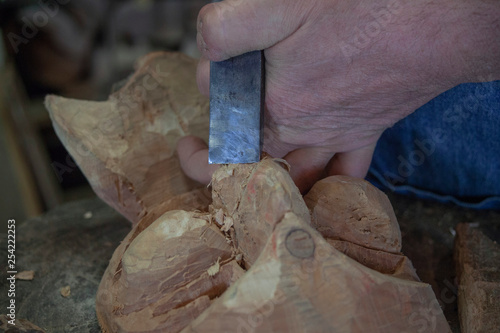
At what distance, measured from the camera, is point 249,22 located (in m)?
1.07

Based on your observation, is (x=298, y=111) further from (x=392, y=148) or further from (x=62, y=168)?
(x=62, y=168)

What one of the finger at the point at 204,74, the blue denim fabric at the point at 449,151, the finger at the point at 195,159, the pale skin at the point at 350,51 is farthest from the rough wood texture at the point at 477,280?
the finger at the point at 204,74

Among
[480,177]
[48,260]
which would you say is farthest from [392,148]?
[48,260]

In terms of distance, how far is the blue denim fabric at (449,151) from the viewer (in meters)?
1.53

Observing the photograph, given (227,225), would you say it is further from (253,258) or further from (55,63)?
(55,63)

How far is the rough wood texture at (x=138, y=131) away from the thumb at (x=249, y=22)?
495mm

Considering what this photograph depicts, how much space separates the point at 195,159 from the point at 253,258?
1.48ft

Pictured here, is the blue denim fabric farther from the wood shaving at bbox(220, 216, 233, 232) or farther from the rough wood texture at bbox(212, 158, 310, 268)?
the wood shaving at bbox(220, 216, 233, 232)

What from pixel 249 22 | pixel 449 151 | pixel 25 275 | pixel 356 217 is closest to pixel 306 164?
pixel 356 217

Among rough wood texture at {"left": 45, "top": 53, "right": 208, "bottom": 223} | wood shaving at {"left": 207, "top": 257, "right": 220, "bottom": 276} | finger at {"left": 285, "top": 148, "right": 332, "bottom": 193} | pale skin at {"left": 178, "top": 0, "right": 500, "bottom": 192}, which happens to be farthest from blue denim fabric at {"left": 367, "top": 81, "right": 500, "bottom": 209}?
wood shaving at {"left": 207, "top": 257, "right": 220, "bottom": 276}

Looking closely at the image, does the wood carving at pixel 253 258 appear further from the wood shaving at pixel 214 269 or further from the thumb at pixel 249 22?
the thumb at pixel 249 22

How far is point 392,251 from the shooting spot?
116 cm

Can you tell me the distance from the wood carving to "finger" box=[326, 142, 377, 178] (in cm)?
26

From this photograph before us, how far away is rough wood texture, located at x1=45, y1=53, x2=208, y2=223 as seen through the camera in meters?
1.47
